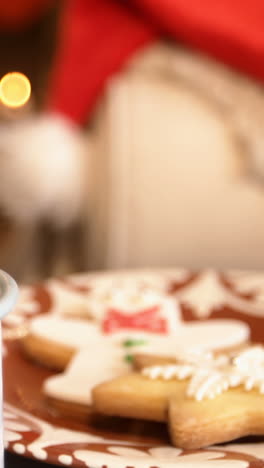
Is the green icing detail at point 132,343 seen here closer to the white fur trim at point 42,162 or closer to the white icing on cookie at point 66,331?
the white icing on cookie at point 66,331

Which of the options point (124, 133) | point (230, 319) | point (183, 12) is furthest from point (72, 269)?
point (230, 319)

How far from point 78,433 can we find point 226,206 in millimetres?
595

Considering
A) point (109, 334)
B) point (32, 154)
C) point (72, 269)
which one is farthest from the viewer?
point (72, 269)

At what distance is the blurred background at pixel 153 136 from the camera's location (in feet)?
3.41

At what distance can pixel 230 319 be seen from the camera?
76cm

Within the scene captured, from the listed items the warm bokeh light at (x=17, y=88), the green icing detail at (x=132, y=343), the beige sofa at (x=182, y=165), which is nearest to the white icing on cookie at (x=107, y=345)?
the green icing detail at (x=132, y=343)

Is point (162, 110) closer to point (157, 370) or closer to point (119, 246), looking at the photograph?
point (119, 246)

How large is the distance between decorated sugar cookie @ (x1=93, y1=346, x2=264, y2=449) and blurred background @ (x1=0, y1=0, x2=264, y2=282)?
53 cm

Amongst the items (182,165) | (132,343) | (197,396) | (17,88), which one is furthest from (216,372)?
(17,88)

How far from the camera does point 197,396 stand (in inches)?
18.9

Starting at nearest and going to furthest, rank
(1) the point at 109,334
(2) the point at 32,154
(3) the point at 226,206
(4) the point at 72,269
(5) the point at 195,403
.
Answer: (5) the point at 195,403 → (1) the point at 109,334 → (3) the point at 226,206 → (2) the point at 32,154 → (4) the point at 72,269

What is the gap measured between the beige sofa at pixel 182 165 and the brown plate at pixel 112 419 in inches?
8.3

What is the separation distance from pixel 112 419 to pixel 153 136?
616 mm

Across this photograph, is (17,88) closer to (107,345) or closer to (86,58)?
(86,58)
